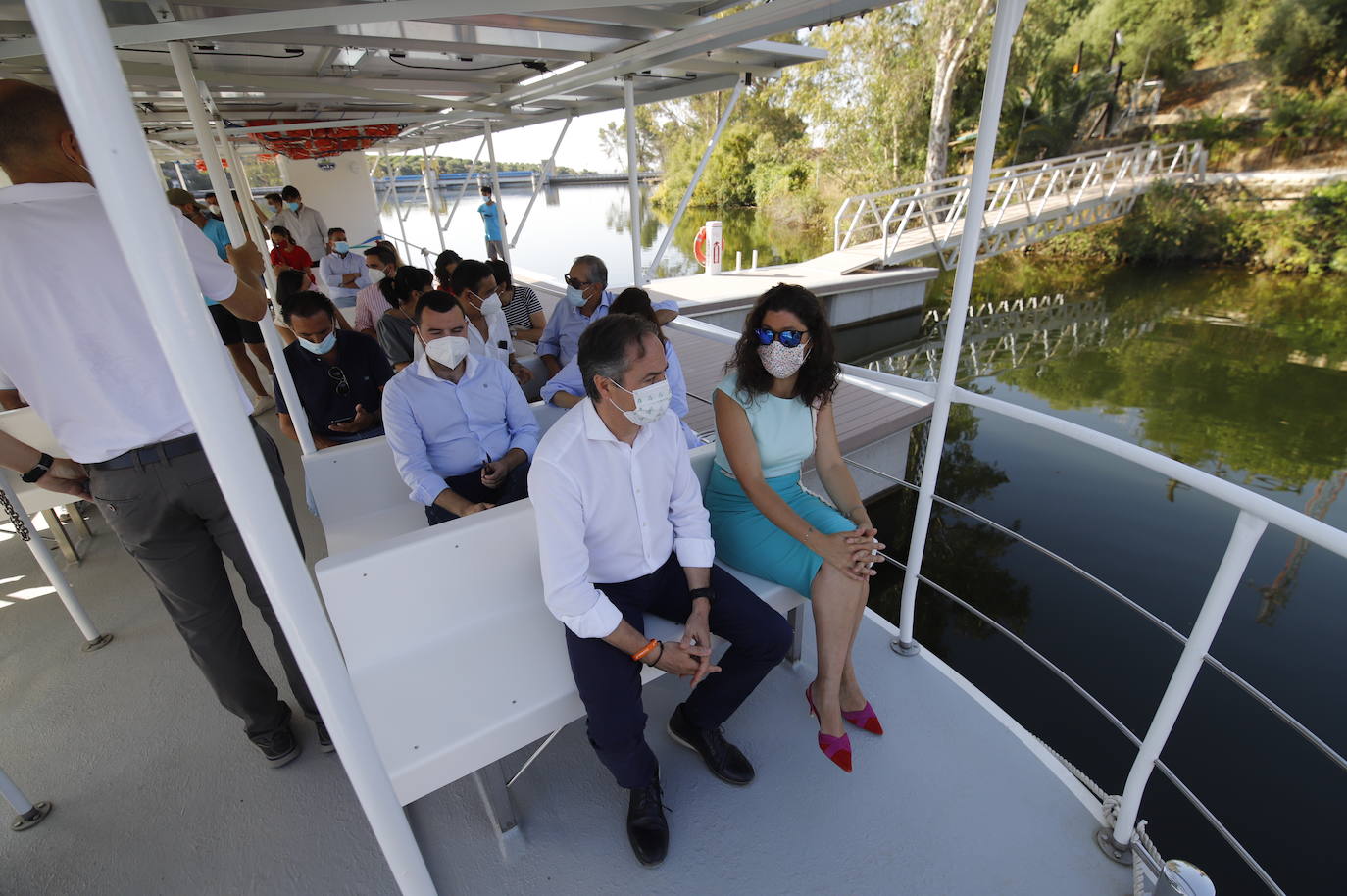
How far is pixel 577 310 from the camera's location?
3.47 m

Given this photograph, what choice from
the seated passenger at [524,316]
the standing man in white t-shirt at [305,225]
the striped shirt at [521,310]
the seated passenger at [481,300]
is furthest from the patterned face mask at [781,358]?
the standing man in white t-shirt at [305,225]

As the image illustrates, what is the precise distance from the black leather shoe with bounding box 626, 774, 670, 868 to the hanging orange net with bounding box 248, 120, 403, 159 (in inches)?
294

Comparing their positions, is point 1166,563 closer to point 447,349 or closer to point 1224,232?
point 447,349

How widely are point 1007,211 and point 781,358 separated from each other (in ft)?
44.9

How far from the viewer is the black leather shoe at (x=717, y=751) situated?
5.57 ft

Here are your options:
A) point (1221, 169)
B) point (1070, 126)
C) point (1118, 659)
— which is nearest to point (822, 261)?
point (1118, 659)

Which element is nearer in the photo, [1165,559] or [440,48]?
[440,48]

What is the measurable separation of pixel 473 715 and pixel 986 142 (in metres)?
1.83

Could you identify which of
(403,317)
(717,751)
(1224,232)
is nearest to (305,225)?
(403,317)

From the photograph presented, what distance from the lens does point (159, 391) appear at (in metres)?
1.37

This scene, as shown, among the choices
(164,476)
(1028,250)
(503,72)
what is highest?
(503,72)

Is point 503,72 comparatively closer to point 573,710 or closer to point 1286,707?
point 573,710

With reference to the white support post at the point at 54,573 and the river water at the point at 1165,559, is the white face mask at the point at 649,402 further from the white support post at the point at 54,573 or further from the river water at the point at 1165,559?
the white support post at the point at 54,573

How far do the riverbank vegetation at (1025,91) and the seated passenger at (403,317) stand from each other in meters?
14.6
